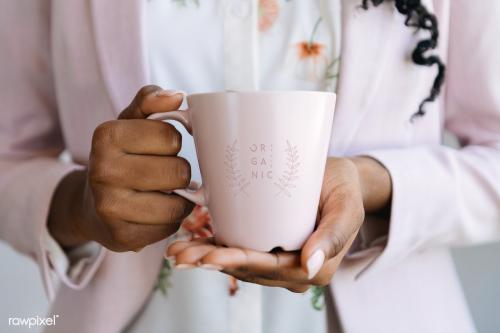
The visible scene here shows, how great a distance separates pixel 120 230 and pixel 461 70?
0.46m

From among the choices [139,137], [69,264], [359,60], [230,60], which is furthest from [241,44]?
[69,264]

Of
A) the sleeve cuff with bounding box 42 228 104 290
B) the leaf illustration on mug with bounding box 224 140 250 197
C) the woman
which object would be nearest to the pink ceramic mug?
the leaf illustration on mug with bounding box 224 140 250 197

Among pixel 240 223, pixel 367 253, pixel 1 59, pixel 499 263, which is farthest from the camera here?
pixel 499 263

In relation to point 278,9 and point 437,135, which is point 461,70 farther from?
point 278,9

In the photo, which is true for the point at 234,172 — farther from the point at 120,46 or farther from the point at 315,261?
the point at 120,46

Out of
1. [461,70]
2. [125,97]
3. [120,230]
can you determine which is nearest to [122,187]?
[120,230]

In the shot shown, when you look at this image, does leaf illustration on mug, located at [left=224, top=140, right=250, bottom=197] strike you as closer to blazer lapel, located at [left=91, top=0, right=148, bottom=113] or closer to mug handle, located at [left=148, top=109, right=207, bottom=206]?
mug handle, located at [left=148, top=109, right=207, bottom=206]

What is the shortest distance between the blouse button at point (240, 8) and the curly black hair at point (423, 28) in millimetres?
132

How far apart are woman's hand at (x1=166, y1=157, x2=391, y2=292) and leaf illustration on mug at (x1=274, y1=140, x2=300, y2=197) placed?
0.04 metres

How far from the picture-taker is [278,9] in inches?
23.9

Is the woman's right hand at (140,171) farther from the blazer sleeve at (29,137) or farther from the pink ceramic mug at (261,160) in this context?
the blazer sleeve at (29,137)

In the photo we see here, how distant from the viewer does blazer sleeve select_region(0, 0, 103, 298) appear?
23.6 inches

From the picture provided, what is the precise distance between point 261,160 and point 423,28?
33 centimetres

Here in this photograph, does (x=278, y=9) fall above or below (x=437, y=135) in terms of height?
above
